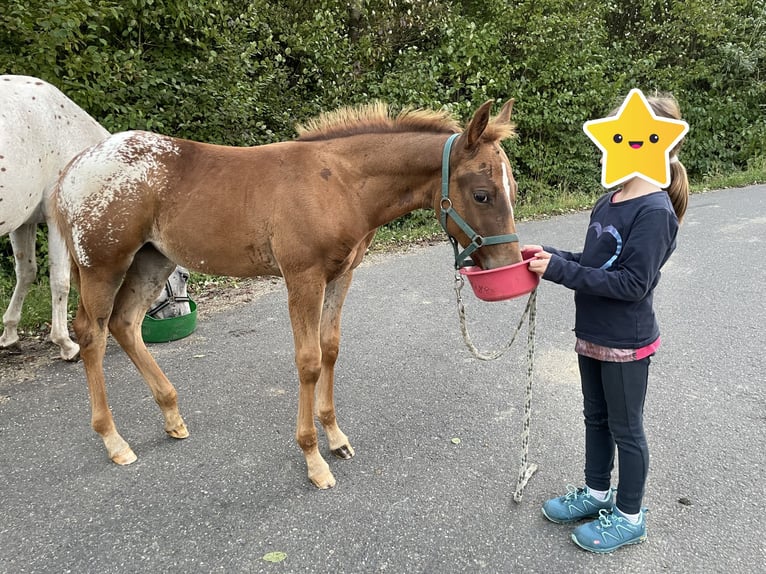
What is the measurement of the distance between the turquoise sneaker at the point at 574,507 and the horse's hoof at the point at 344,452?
1081mm

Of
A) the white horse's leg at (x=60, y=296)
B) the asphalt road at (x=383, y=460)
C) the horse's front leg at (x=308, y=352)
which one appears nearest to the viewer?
the asphalt road at (x=383, y=460)

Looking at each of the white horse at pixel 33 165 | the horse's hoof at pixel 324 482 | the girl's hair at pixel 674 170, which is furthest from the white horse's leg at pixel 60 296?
the girl's hair at pixel 674 170

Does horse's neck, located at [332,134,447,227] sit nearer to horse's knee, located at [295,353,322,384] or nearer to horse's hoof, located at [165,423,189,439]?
horse's knee, located at [295,353,322,384]

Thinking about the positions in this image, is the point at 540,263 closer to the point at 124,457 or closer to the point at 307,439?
the point at 307,439

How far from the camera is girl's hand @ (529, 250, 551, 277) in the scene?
2145 mm

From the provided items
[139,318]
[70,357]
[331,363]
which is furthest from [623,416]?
[70,357]

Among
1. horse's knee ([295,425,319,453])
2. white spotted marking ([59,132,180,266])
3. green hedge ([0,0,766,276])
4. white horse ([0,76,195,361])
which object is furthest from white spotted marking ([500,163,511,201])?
white horse ([0,76,195,361])

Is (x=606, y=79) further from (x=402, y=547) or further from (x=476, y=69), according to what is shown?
(x=402, y=547)

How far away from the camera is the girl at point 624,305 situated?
2.01 meters

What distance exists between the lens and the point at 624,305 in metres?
2.14

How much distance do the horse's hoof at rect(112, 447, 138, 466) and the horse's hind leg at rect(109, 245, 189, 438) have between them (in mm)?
262

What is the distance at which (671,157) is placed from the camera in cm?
213

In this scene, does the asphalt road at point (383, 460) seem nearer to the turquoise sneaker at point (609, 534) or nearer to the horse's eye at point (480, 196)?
the turquoise sneaker at point (609, 534)

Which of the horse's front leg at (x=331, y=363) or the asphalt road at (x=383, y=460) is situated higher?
the horse's front leg at (x=331, y=363)
